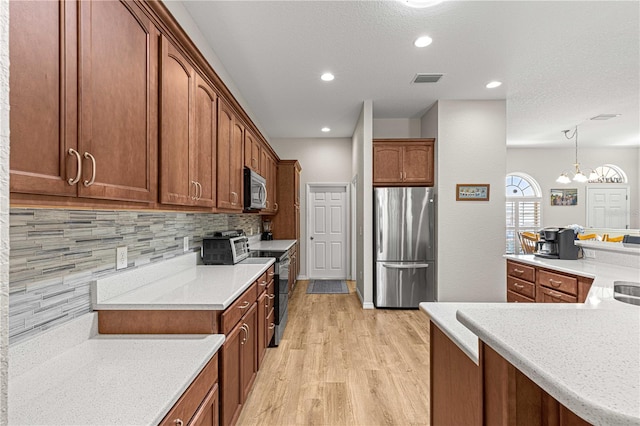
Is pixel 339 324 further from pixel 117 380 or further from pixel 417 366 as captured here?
pixel 117 380

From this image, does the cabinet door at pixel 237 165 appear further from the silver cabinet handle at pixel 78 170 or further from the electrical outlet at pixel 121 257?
the silver cabinet handle at pixel 78 170

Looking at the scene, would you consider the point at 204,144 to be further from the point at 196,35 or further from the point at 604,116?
the point at 604,116

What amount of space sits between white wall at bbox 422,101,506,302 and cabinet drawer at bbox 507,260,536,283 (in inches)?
36.3

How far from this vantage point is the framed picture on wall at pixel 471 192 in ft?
14.4

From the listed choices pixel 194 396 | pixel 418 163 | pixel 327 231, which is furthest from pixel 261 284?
pixel 327 231

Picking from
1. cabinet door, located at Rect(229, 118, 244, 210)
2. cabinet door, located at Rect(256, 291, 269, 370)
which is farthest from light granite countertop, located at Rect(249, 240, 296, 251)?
cabinet door, located at Rect(256, 291, 269, 370)

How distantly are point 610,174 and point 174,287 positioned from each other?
1001cm

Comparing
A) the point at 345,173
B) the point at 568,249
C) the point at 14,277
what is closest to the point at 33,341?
the point at 14,277

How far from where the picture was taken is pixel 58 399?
91cm

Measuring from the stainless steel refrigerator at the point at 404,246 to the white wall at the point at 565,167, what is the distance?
15.6ft

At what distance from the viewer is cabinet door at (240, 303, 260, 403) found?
2.00m

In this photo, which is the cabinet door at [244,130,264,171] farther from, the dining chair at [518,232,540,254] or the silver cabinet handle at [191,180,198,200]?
the dining chair at [518,232,540,254]

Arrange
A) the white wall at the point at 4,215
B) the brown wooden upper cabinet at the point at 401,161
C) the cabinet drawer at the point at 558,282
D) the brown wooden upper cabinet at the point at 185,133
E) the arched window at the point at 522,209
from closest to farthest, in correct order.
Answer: the white wall at the point at 4,215, the brown wooden upper cabinet at the point at 185,133, the cabinet drawer at the point at 558,282, the brown wooden upper cabinet at the point at 401,161, the arched window at the point at 522,209

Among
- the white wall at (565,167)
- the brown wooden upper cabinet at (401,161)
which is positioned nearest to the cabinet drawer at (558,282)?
the brown wooden upper cabinet at (401,161)
